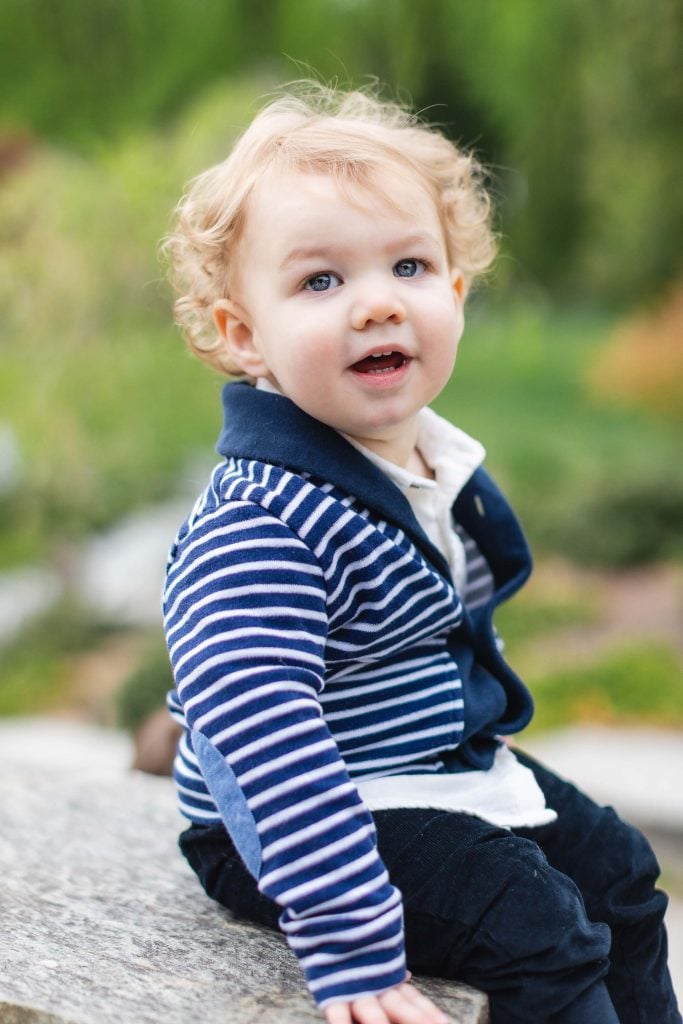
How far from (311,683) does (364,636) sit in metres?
0.17

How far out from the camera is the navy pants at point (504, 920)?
1.53 metres

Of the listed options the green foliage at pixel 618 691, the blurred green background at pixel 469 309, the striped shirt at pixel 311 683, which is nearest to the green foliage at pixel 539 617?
the blurred green background at pixel 469 309

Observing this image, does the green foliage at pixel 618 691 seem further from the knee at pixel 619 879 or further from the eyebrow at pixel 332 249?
the eyebrow at pixel 332 249

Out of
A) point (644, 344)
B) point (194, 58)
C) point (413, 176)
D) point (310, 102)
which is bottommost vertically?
point (413, 176)

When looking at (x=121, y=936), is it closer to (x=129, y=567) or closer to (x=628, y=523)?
(x=129, y=567)

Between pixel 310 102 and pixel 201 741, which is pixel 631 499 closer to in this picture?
pixel 310 102

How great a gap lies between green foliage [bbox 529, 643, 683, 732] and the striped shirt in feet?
12.3

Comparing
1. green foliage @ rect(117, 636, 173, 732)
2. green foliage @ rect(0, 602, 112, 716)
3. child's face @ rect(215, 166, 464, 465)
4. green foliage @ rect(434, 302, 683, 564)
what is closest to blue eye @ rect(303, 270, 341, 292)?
child's face @ rect(215, 166, 464, 465)

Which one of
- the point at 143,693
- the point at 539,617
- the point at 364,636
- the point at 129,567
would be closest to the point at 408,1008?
the point at 364,636

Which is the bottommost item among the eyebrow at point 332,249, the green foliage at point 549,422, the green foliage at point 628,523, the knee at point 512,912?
the knee at point 512,912

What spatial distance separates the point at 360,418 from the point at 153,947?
0.77m

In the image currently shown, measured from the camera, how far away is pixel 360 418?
5.60ft

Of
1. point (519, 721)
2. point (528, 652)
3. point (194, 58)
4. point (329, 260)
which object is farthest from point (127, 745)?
point (194, 58)

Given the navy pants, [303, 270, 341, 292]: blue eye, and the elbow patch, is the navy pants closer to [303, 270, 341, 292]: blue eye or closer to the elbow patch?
the elbow patch
